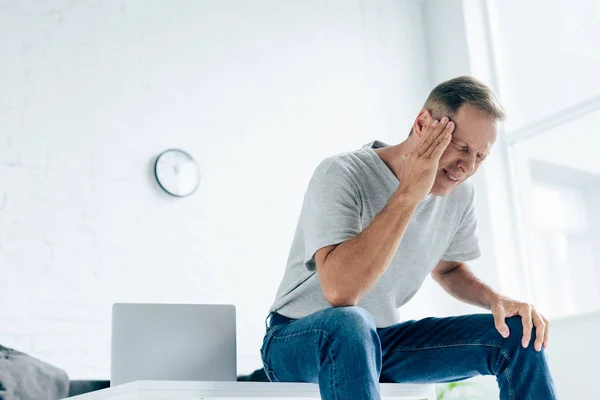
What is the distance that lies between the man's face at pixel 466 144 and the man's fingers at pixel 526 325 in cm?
36

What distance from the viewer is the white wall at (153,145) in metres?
2.85

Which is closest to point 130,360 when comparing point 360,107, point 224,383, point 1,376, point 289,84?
point 224,383

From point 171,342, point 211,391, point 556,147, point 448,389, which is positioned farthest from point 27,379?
point 556,147

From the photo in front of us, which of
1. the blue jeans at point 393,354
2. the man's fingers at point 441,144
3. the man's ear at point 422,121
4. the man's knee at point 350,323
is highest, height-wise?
the man's ear at point 422,121

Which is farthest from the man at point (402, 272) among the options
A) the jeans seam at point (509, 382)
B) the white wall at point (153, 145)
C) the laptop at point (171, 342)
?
the white wall at point (153, 145)

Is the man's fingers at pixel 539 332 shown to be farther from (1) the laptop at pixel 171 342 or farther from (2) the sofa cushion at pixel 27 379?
(2) the sofa cushion at pixel 27 379

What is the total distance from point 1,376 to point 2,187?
98 centimetres

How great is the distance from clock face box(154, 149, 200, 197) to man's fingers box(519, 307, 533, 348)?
1.92 meters

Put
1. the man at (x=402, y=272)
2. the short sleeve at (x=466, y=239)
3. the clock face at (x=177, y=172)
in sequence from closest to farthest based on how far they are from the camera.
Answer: the man at (x=402, y=272)
the short sleeve at (x=466, y=239)
the clock face at (x=177, y=172)

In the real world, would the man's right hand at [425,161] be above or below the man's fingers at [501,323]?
above

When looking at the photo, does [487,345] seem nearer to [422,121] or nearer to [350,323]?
[350,323]

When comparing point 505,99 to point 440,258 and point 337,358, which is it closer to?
point 440,258

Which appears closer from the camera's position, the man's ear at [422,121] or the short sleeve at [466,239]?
the man's ear at [422,121]

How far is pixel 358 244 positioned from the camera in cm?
154
